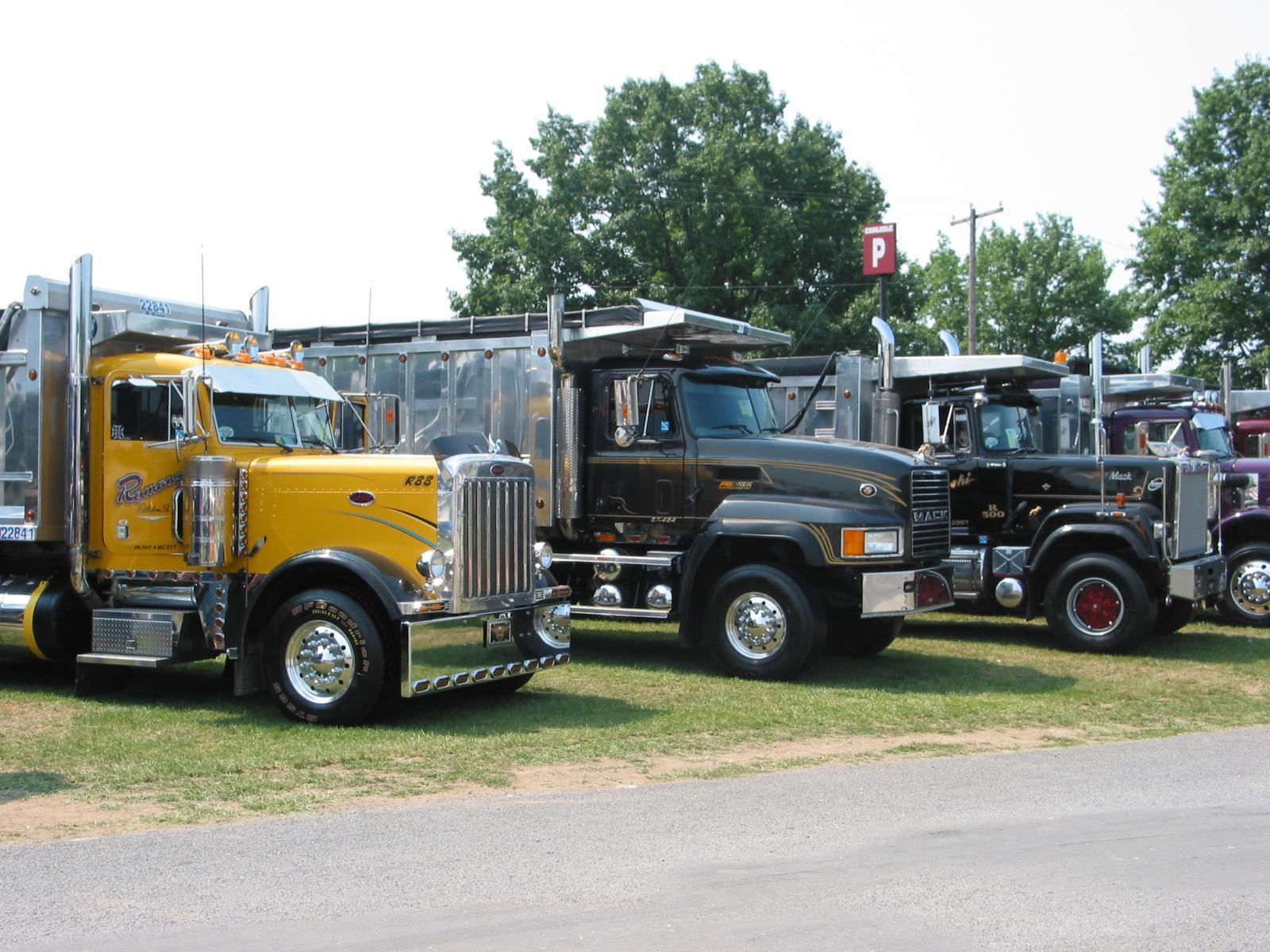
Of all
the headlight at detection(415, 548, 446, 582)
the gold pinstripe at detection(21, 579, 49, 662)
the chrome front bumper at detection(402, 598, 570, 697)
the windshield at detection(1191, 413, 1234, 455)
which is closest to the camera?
the chrome front bumper at detection(402, 598, 570, 697)

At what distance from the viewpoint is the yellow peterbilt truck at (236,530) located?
9414 millimetres

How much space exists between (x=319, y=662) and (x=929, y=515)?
5.50 m

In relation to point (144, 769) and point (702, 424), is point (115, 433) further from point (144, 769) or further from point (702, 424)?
point (702, 424)

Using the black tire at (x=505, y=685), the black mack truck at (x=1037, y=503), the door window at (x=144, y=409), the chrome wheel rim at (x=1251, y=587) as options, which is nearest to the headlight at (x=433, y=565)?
the black tire at (x=505, y=685)

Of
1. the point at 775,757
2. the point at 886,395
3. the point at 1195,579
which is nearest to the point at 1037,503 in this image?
the point at 1195,579

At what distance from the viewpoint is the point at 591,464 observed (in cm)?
1294

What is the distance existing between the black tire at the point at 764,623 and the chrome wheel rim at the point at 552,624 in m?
1.83

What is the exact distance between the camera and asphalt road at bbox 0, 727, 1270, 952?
5195 mm

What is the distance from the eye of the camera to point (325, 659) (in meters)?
9.38

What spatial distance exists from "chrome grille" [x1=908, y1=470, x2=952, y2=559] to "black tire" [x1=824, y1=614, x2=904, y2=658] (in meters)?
1.00

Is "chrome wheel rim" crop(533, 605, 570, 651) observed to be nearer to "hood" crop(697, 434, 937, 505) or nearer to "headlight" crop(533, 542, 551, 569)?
"headlight" crop(533, 542, 551, 569)

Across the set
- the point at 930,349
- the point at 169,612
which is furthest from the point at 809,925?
the point at 930,349

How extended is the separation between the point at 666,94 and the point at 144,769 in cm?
3364

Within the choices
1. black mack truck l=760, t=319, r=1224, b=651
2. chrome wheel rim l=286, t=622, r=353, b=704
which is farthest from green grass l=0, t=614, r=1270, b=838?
black mack truck l=760, t=319, r=1224, b=651
